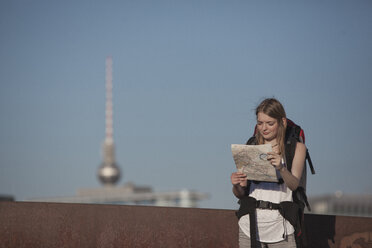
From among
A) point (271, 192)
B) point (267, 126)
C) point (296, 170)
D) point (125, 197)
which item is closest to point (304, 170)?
point (296, 170)

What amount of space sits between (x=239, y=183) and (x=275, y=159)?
339 mm

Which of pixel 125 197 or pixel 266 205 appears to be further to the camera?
pixel 125 197

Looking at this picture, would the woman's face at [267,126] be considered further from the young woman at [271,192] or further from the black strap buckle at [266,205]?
the black strap buckle at [266,205]

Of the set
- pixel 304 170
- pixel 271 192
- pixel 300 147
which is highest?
pixel 300 147

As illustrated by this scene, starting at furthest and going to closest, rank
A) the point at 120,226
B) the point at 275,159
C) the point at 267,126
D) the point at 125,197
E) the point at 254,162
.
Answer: the point at 125,197, the point at 120,226, the point at 267,126, the point at 254,162, the point at 275,159

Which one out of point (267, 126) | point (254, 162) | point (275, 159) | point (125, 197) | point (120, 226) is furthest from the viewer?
point (125, 197)

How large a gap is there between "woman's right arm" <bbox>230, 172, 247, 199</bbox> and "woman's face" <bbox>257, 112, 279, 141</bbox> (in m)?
0.27

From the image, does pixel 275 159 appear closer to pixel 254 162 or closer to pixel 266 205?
pixel 254 162

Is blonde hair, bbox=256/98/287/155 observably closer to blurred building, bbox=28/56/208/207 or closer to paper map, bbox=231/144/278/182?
paper map, bbox=231/144/278/182

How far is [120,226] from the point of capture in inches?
249

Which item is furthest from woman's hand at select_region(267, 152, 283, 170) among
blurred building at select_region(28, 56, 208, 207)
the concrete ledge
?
blurred building at select_region(28, 56, 208, 207)

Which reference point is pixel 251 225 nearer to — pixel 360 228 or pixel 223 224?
pixel 360 228

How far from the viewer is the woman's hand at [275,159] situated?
3.85 meters

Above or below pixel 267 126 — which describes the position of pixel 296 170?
below
